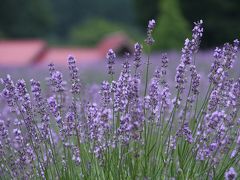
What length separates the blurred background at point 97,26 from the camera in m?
17.3

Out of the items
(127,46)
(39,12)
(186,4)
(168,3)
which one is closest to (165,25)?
(168,3)

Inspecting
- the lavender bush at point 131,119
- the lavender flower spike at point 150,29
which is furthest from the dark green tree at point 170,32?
the lavender flower spike at point 150,29

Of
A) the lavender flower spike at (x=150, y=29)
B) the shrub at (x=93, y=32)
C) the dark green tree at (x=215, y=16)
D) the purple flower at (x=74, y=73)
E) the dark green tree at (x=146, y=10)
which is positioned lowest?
the purple flower at (x=74, y=73)

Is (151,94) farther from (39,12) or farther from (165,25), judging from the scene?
(39,12)

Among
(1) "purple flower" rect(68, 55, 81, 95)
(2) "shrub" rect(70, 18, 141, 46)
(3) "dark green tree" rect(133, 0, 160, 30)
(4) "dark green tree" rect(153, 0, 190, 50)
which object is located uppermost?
(2) "shrub" rect(70, 18, 141, 46)

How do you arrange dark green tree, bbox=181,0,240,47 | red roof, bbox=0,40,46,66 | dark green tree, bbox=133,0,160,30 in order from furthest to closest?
red roof, bbox=0,40,46,66, dark green tree, bbox=133,0,160,30, dark green tree, bbox=181,0,240,47

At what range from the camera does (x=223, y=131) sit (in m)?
3.25

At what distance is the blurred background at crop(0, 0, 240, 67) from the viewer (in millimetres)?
17328

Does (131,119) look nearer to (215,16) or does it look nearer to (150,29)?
(150,29)

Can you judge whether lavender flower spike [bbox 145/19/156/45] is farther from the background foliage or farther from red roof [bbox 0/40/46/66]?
red roof [bbox 0/40/46/66]

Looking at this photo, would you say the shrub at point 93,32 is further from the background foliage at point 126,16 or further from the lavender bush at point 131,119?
the lavender bush at point 131,119

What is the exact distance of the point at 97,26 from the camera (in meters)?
56.3

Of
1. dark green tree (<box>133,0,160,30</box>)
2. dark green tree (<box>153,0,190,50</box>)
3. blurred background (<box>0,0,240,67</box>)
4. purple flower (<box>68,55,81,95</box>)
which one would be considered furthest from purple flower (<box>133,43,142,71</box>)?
dark green tree (<box>133,0,160,30</box>)

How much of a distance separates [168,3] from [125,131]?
14414mm
